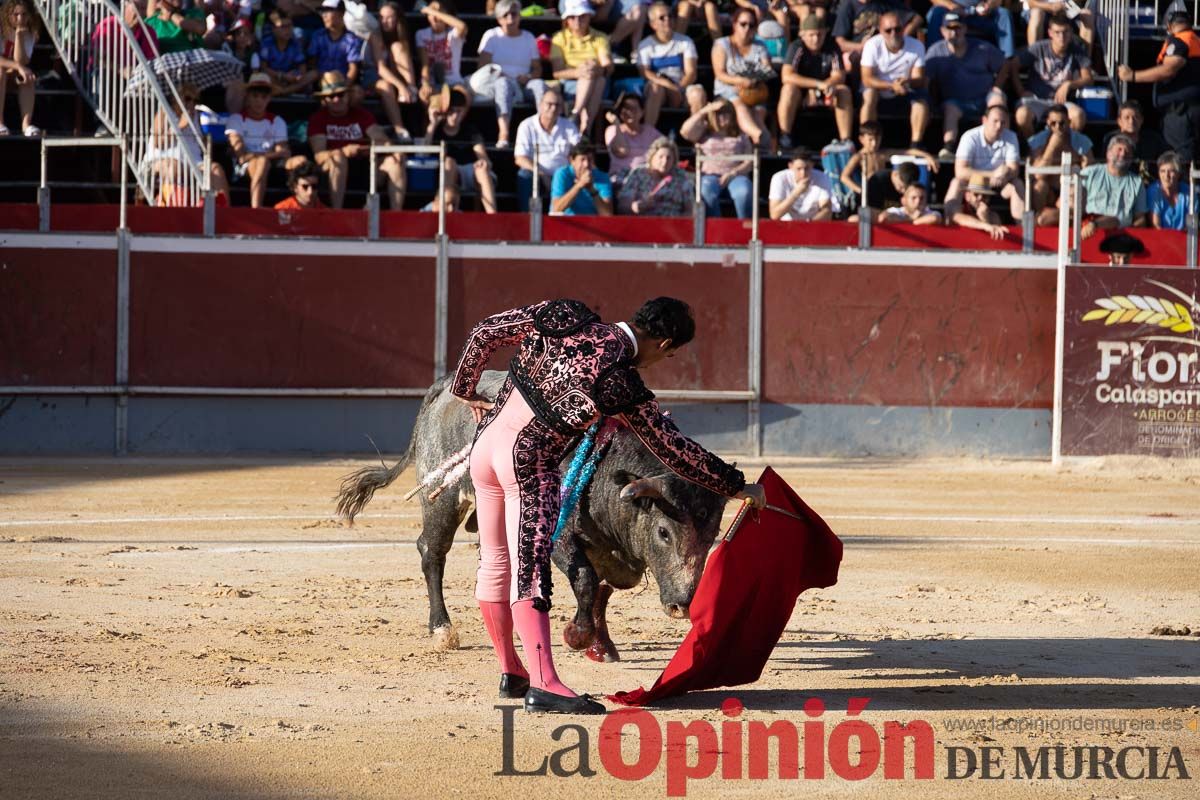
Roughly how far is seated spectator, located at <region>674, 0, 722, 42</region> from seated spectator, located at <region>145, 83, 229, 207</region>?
455cm

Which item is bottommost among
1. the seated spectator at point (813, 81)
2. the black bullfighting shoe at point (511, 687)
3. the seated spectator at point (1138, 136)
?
the black bullfighting shoe at point (511, 687)

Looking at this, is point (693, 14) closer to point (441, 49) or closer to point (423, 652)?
point (441, 49)

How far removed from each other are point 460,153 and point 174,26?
8.87 ft

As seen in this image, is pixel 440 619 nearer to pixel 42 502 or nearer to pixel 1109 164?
pixel 42 502

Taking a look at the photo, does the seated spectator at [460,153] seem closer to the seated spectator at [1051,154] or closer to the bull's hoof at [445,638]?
the seated spectator at [1051,154]

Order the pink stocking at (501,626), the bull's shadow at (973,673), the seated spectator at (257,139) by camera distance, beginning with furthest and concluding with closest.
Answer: the seated spectator at (257,139)
the bull's shadow at (973,673)
the pink stocking at (501,626)

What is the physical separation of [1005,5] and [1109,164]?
10.4ft

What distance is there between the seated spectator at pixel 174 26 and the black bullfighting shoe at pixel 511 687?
1056 centimetres

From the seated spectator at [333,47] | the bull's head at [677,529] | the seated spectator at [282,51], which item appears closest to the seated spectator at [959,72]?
the seated spectator at [333,47]

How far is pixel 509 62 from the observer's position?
15336mm

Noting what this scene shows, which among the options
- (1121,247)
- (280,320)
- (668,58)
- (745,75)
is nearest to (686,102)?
(668,58)

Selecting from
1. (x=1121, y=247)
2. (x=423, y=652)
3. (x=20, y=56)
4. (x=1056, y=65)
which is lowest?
(x=423, y=652)

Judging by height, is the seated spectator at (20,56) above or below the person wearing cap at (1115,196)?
Result: above

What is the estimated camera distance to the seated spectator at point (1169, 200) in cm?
1435
